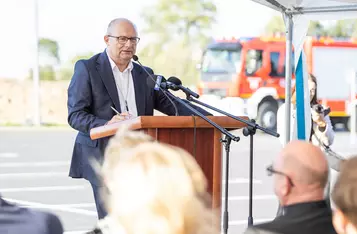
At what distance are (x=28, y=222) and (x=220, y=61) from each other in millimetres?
18801

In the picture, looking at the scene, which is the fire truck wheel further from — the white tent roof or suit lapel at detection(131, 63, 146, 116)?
suit lapel at detection(131, 63, 146, 116)

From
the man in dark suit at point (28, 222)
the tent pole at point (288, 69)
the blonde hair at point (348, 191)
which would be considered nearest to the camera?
the man in dark suit at point (28, 222)

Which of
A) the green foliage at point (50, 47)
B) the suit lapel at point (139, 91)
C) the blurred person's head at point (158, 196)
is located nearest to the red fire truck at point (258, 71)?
the green foliage at point (50, 47)

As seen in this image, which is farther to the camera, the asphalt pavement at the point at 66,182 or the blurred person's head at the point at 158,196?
the asphalt pavement at the point at 66,182

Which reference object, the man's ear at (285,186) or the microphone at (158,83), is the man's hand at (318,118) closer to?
the microphone at (158,83)

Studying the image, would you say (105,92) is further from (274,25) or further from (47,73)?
(274,25)

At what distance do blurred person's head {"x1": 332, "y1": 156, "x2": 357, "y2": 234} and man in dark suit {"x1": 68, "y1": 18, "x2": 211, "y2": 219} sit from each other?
1.89 metres

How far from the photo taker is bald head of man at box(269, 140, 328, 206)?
8.02ft

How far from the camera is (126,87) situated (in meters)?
4.32

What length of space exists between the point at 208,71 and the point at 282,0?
14775 mm

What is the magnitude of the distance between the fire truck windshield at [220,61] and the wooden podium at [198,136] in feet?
54.7

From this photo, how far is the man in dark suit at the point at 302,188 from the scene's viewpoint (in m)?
2.45

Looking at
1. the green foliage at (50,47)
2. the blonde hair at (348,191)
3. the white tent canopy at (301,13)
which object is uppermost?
the green foliage at (50,47)

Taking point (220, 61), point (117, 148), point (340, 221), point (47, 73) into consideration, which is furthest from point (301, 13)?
point (47, 73)
